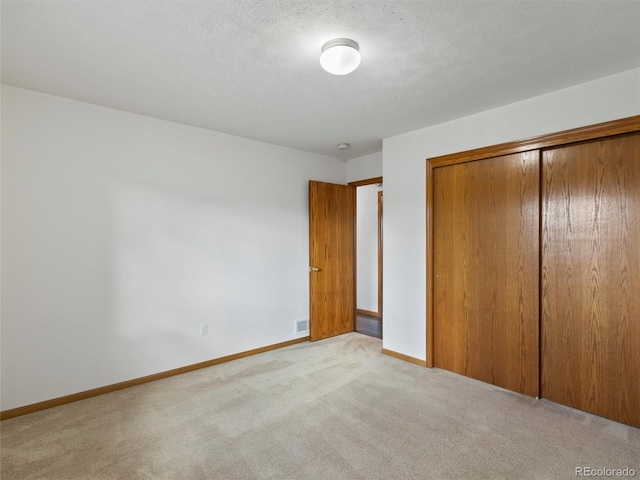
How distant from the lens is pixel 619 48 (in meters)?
1.97

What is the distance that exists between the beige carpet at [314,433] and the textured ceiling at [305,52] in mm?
2457

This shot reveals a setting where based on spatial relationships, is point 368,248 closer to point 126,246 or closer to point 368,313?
point 368,313

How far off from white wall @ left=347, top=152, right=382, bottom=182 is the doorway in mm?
1061

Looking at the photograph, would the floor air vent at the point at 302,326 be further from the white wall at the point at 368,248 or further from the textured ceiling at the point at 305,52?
the textured ceiling at the point at 305,52

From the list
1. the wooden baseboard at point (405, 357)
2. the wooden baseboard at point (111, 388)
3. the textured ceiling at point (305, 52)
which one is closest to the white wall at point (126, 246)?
the wooden baseboard at point (111, 388)

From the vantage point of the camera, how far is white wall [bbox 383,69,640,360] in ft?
8.32

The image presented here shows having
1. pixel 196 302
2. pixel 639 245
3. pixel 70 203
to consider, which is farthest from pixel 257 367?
pixel 639 245

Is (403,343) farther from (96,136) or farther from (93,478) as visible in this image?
(96,136)

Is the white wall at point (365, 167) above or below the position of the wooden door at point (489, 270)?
above

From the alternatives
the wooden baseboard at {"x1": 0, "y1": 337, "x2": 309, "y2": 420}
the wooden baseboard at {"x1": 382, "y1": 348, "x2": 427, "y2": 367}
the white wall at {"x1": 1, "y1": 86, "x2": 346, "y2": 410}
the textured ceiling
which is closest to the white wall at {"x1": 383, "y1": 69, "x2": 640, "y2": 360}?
the wooden baseboard at {"x1": 382, "y1": 348, "x2": 427, "y2": 367}

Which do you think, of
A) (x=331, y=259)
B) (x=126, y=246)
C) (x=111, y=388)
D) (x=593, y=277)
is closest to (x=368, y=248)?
(x=331, y=259)

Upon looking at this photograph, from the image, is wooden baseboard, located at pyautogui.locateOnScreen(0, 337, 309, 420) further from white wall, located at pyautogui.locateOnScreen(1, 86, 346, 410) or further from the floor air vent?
the floor air vent

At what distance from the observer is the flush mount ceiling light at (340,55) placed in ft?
6.15

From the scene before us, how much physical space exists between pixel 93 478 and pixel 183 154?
265 cm
